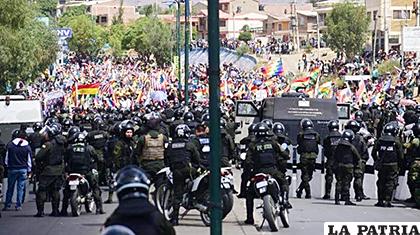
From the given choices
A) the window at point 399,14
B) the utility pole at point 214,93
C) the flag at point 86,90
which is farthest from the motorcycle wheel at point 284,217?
the window at point 399,14

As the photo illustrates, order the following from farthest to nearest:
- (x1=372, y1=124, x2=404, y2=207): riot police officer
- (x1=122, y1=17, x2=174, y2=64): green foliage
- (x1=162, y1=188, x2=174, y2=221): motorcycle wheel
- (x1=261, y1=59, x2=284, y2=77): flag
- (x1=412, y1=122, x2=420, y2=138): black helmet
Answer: (x1=122, y1=17, x2=174, y2=64): green foliage → (x1=261, y1=59, x2=284, y2=77): flag → (x1=412, y1=122, x2=420, y2=138): black helmet → (x1=372, y1=124, x2=404, y2=207): riot police officer → (x1=162, y1=188, x2=174, y2=221): motorcycle wheel

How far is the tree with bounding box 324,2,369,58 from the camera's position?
79375 mm

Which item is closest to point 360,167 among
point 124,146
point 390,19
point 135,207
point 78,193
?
point 124,146

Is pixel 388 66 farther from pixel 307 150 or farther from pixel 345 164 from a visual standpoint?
pixel 345 164

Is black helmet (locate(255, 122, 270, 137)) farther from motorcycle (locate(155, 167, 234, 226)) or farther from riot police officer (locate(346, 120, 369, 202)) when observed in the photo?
riot police officer (locate(346, 120, 369, 202))

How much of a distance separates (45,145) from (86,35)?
9874 centimetres

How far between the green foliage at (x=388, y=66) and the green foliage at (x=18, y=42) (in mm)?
28668

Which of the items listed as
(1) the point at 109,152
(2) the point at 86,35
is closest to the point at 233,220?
(1) the point at 109,152

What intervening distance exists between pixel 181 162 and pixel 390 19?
80.9 m

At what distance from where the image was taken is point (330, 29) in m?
80.4

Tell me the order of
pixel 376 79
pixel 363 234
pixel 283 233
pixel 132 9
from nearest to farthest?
pixel 363 234 < pixel 283 233 < pixel 376 79 < pixel 132 9

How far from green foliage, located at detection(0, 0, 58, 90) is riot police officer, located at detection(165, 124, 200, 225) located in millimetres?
20860

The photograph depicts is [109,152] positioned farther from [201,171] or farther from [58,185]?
[201,171]

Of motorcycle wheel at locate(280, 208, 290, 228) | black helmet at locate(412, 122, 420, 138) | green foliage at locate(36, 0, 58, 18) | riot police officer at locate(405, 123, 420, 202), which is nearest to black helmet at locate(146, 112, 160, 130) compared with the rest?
motorcycle wheel at locate(280, 208, 290, 228)
